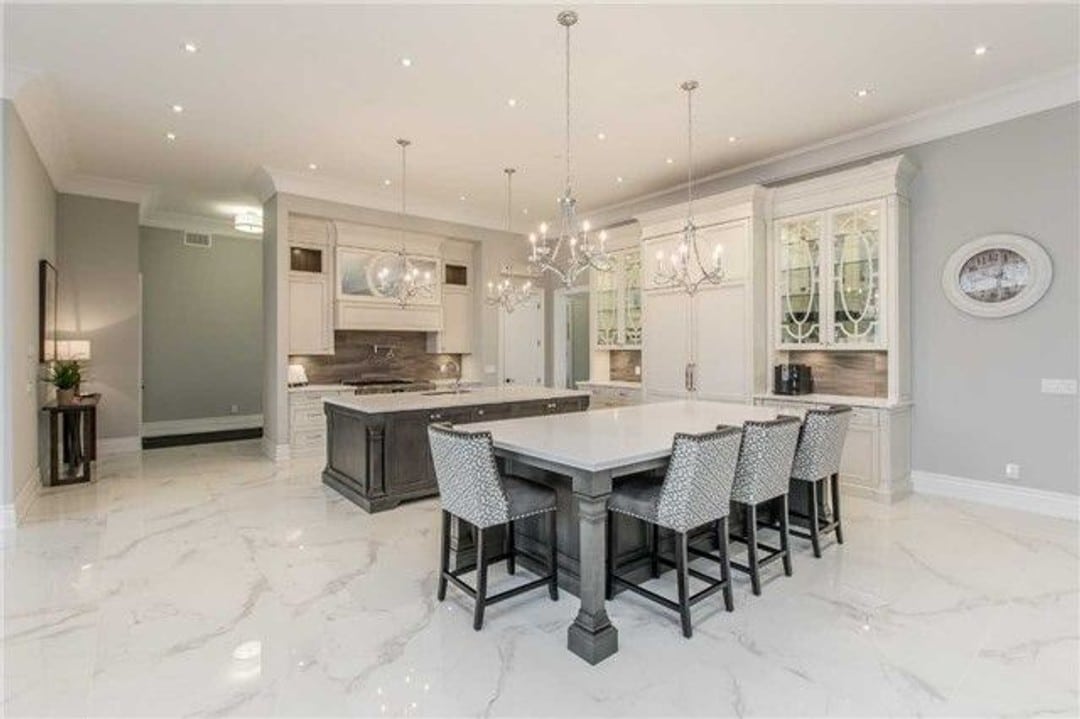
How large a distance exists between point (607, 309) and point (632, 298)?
18.1 inches

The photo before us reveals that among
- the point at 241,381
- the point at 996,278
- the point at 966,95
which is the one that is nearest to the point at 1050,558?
the point at 996,278

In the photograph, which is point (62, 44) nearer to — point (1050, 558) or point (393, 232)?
point (393, 232)

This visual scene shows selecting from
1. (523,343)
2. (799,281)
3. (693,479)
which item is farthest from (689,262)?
(693,479)

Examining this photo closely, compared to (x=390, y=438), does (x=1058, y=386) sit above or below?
above

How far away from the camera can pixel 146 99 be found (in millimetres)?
4500

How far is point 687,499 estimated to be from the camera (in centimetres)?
262

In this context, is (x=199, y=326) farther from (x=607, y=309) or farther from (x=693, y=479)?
(x=693, y=479)

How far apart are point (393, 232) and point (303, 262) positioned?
1216 mm

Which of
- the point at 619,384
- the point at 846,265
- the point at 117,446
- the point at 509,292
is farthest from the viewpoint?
the point at 619,384

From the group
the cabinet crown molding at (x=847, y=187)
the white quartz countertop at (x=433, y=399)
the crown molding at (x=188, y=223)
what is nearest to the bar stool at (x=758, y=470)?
the white quartz countertop at (x=433, y=399)

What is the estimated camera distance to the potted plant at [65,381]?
213 inches

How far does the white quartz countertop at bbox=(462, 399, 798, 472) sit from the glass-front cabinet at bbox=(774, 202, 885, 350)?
1.71m

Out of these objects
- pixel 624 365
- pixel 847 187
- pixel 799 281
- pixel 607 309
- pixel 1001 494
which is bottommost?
pixel 1001 494

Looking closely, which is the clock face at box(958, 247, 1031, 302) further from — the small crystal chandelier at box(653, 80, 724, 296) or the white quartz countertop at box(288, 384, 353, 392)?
the white quartz countertop at box(288, 384, 353, 392)
